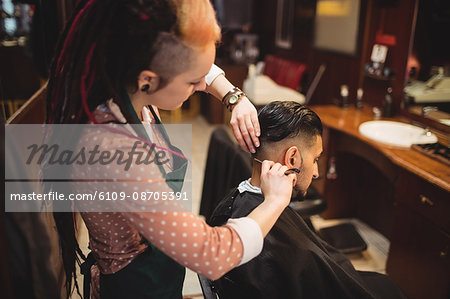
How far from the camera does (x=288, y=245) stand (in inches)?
51.4

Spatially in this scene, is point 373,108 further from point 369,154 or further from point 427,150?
point 427,150

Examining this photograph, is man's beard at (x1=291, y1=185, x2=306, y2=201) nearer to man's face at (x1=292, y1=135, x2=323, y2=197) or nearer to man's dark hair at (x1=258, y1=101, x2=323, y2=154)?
man's face at (x1=292, y1=135, x2=323, y2=197)

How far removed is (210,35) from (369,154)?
187cm

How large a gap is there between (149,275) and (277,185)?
16.3 inches

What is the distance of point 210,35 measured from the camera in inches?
31.6

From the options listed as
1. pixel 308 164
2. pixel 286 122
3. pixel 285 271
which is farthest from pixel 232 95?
pixel 285 271

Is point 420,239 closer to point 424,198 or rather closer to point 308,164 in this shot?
point 424,198

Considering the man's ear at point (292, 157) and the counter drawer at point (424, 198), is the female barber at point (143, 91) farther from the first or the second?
the counter drawer at point (424, 198)

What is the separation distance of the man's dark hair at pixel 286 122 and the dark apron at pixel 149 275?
0.45 meters

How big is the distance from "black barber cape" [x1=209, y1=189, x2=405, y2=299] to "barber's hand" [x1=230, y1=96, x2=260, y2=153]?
10.8 inches

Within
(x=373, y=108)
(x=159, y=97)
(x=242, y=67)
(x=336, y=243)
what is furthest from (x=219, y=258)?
(x=242, y=67)

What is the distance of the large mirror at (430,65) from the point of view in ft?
7.68

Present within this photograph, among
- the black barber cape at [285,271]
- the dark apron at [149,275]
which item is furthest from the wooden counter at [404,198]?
the dark apron at [149,275]

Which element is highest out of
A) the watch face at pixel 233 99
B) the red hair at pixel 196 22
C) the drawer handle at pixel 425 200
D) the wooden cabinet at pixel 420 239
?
the red hair at pixel 196 22
